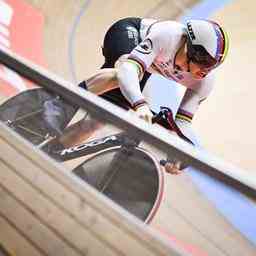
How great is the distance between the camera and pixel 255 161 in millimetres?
4453

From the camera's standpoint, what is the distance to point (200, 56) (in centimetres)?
225

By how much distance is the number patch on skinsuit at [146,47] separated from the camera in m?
2.32

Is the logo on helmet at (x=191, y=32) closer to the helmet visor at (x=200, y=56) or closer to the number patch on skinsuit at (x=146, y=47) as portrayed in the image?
the helmet visor at (x=200, y=56)

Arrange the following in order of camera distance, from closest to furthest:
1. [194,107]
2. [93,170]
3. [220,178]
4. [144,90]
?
[220,178] → [93,170] → [194,107] → [144,90]

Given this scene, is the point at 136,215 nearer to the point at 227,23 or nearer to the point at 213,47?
the point at 213,47

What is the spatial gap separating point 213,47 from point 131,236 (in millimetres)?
1151

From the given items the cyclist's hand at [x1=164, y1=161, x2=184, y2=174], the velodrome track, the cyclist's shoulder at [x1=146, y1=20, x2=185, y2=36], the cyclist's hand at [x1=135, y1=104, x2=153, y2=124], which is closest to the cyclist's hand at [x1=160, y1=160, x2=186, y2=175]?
the cyclist's hand at [x1=164, y1=161, x2=184, y2=174]

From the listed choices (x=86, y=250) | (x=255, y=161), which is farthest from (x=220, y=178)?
(x=255, y=161)

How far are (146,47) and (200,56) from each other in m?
0.25

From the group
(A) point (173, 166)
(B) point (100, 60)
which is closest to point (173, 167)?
(A) point (173, 166)

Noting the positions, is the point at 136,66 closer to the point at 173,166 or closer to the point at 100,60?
the point at 173,166

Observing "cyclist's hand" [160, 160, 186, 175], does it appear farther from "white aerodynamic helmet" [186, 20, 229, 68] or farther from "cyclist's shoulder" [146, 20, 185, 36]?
"cyclist's shoulder" [146, 20, 185, 36]

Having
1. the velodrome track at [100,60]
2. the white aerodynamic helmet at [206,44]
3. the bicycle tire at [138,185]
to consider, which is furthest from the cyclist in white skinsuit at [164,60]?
the velodrome track at [100,60]

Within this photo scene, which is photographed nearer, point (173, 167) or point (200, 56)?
point (173, 167)
